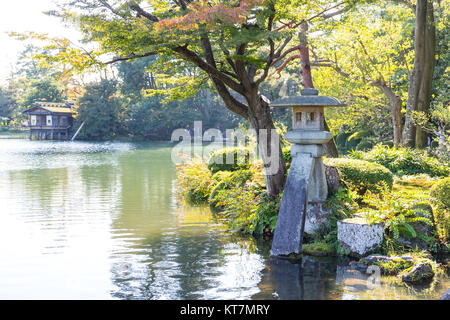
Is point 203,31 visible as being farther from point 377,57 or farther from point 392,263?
point 377,57

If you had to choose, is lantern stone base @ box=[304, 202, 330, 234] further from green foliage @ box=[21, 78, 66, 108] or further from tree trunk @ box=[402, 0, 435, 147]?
green foliage @ box=[21, 78, 66, 108]

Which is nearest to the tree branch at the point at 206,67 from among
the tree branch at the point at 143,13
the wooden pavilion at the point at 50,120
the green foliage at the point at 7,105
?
the tree branch at the point at 143,13

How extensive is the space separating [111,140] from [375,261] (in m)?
46.4

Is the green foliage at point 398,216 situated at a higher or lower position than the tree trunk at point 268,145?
lower

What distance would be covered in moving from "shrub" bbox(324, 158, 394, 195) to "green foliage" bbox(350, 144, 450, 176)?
3.49 m

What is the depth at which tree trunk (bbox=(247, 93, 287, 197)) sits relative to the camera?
9688 mm

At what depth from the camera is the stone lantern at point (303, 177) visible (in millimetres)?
7473

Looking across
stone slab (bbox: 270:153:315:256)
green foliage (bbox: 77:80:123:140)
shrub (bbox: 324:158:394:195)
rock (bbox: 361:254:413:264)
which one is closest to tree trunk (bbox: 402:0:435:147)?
shrub (bbox: 324:158:394:195)

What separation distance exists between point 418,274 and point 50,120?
51248 millimetres

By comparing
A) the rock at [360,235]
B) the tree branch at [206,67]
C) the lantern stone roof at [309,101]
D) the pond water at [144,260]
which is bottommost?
the pond water at [144,260]

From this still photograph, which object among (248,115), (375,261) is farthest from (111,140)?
(375,261)

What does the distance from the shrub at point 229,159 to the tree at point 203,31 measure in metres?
3.67

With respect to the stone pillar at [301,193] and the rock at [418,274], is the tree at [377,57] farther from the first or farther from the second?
the rock at [418,274]
